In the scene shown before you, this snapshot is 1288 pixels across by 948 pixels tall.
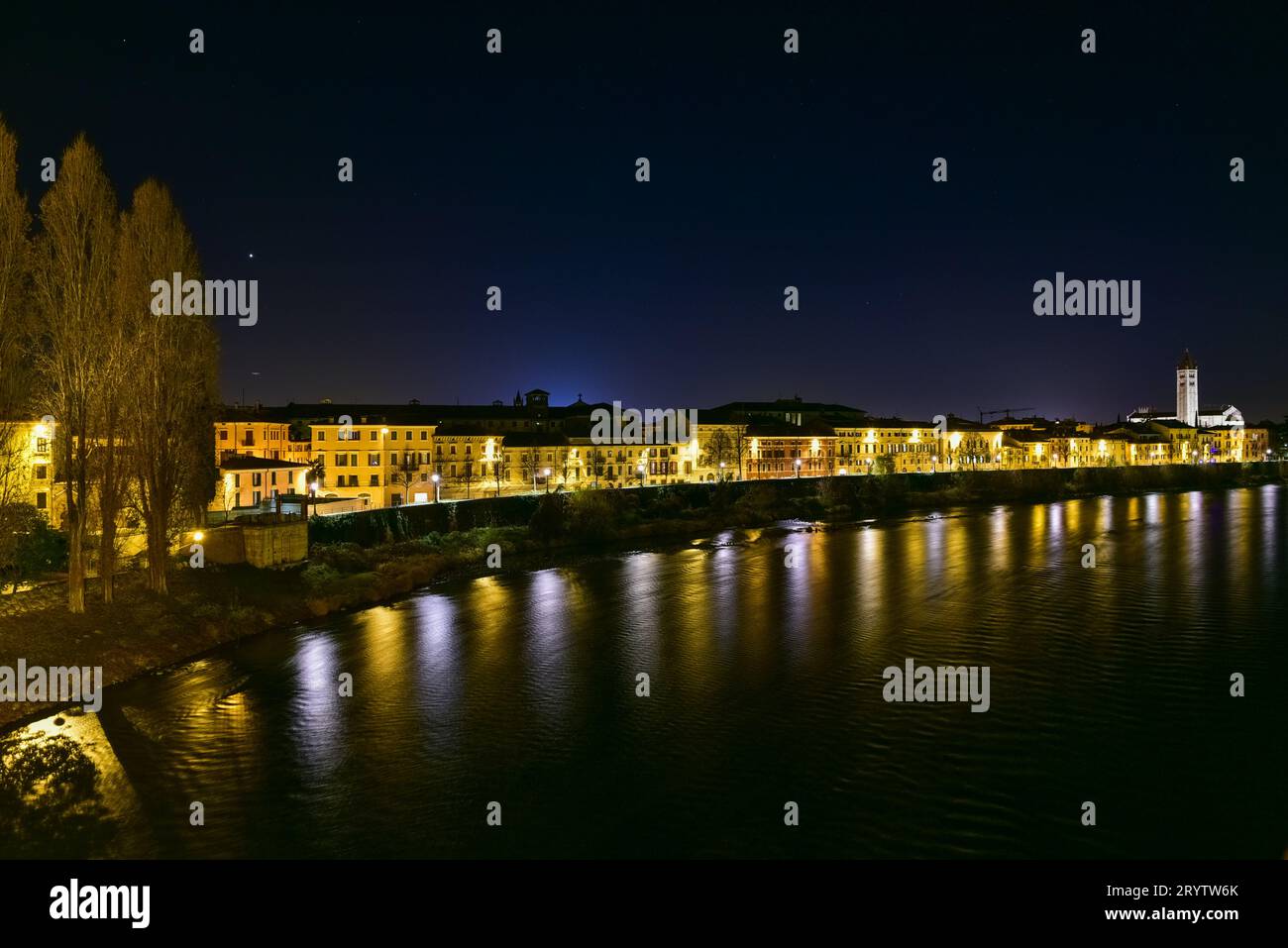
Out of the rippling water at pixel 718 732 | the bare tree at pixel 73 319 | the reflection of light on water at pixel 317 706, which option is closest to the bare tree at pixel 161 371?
the bare tree at pixel 73 319

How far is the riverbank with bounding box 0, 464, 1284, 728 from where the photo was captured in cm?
1936

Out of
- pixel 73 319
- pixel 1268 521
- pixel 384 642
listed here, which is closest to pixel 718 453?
pixel 1268 521

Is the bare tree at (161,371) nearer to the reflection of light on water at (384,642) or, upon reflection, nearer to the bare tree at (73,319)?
the bare tree at (73,319)

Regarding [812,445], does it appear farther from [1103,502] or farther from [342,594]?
[342,594]

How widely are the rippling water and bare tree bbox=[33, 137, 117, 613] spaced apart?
190 inches

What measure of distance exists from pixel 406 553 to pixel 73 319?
19.6 m

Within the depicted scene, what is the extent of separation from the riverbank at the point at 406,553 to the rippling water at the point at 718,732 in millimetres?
1577

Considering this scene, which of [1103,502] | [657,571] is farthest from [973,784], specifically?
[1103,502]

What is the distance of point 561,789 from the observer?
13.6 meters

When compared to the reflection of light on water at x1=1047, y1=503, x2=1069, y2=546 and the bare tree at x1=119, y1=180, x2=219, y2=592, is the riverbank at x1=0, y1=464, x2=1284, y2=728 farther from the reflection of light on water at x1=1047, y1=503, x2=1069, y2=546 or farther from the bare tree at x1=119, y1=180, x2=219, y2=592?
the reflection of light on water at x1=1047, y1=503, x2=1069, y2=546

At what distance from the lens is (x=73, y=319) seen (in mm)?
19281

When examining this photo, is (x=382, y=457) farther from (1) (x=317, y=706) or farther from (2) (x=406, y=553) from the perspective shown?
(1) (x=317, y=706)

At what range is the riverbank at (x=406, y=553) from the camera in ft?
63.5

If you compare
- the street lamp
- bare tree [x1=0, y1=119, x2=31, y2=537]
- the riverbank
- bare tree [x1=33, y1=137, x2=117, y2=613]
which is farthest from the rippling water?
the street lamp
